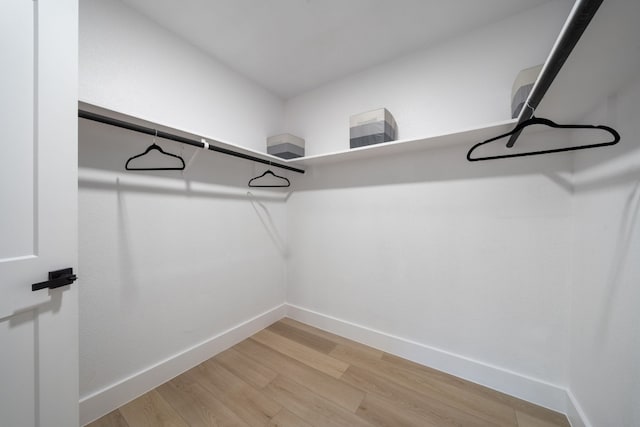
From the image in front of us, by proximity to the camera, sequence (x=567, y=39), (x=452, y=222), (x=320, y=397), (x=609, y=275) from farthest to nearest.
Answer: (x=452, y=222) → (x=320, y=397) → (x=609, y=275) → (x=567, y=39)

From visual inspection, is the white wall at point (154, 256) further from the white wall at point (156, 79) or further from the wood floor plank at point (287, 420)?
the wood floor plank at point (287, 420)

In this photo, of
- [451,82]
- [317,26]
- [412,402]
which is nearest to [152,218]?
[317,26]

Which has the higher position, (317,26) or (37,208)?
(317,26)

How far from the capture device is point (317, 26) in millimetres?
1572

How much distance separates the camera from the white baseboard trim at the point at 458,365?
4.44ft

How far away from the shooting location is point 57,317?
0.87m

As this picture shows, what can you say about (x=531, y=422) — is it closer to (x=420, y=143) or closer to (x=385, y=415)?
(x=385, y=415)

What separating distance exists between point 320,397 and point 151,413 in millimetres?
1040

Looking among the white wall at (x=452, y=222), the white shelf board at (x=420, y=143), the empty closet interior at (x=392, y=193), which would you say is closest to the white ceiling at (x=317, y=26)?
the empty closet interior at (x=392, y=193)

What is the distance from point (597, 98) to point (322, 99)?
194 cm

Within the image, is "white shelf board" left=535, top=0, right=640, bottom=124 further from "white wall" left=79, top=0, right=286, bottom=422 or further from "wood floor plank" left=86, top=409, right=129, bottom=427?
"wood floor plank" left=86, top=409, right=129, bottom=427

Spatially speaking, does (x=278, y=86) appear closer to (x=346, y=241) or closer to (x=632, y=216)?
(x=346, y=241)

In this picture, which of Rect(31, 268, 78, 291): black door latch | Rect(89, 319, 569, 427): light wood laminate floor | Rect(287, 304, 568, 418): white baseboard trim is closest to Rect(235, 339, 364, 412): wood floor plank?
Rect(89, 319, 569, 427): light wood laminate floor

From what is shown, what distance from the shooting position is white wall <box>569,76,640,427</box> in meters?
0.87
